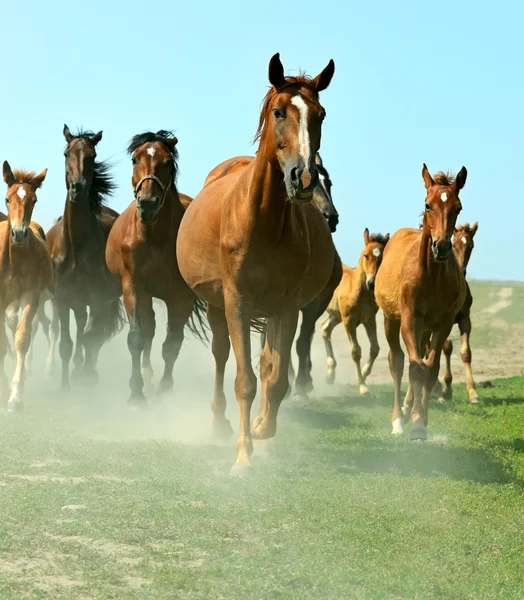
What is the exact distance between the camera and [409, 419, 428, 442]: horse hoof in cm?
916

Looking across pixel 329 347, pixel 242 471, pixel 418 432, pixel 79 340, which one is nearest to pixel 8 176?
pixel 79 340

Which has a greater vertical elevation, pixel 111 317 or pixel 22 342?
pixel 111 317

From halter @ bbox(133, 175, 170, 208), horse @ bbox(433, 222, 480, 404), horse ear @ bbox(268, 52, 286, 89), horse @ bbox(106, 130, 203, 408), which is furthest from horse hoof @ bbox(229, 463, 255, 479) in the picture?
horse @ bbox(433, 222, 480, 404)

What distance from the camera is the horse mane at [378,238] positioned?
15.5m

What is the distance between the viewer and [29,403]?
1172cm

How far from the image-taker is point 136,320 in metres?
11.3

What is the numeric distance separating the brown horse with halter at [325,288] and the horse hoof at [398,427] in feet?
5.33

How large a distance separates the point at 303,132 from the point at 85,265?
747 centimetres

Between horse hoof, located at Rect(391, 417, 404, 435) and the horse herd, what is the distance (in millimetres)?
Result: 18

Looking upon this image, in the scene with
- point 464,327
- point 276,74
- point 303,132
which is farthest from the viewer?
point 464,327

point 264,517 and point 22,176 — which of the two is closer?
point 264,517

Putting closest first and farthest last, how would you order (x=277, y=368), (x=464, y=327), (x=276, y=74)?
(x=276, y=74), (x=277, y=368), (x=464, y=327)

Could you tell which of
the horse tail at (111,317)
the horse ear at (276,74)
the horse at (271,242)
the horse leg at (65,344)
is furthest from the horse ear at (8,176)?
the horse ear at (276,74)

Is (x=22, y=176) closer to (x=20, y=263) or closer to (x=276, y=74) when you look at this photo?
(x=20, y=263)
